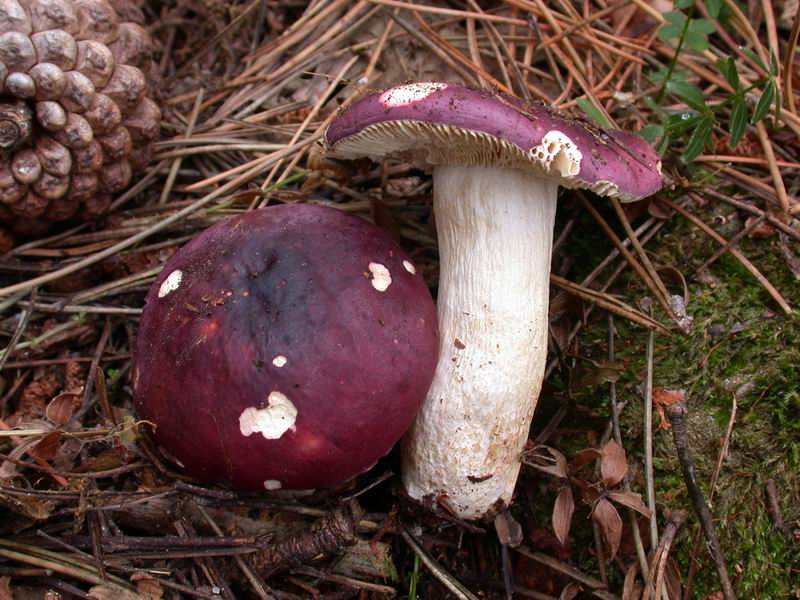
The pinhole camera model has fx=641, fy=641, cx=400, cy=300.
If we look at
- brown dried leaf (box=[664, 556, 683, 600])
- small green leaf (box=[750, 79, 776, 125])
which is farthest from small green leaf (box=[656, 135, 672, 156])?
brown dried leaf (box=[664, 556, 683, 600])

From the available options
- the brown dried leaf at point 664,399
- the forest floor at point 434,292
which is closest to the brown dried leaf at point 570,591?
the forest floor at point 434,292

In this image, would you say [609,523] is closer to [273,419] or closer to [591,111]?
[273,419]

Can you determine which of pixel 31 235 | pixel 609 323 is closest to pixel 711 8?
pixel 609 323

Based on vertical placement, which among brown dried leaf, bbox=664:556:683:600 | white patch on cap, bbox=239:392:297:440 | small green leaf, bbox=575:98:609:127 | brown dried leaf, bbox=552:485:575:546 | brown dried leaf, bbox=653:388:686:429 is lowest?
brown dried leaf, bbox=664:556:683:600

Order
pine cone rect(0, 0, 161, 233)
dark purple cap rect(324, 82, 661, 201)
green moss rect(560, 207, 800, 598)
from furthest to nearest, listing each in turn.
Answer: pine cone rect(0, 0, 161, 233) < green moss rect(560, 207, 800, 598) < dark purple cap rect(324, 82, 661, 201)

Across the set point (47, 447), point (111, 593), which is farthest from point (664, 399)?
A: point (47, 447)

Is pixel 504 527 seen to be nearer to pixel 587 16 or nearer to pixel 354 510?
pixel 354 510

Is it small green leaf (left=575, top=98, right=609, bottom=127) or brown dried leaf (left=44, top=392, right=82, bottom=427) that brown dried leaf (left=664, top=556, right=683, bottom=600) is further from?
brown dried leaf (left=44, top=392, right=82, bottom=427)
